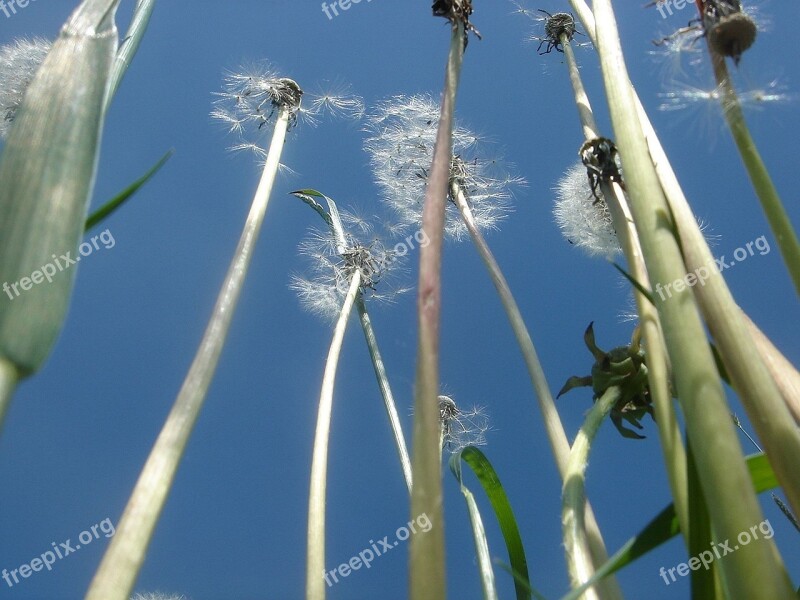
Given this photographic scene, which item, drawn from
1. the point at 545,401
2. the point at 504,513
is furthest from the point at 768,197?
the point at 504,513

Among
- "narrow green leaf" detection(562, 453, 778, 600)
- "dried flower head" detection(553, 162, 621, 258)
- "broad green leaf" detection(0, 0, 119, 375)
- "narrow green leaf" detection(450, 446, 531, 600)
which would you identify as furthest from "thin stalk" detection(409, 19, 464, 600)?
"dried flower head" detection(553, 162, 621, 258)

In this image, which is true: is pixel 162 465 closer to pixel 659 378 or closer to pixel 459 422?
pixel 659 378

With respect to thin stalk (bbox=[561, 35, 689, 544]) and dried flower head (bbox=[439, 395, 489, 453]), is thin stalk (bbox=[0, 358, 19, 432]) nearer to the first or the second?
thin stalk (bbox=[561, 35, 689, 544])

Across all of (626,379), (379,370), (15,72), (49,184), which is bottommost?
(626,379)

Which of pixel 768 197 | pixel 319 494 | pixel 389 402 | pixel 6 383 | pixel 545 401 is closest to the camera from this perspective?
pixel 6 383

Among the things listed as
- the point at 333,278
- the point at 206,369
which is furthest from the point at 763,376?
the point at 333,278

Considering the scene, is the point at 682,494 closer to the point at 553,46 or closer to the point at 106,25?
the point at 106,25
